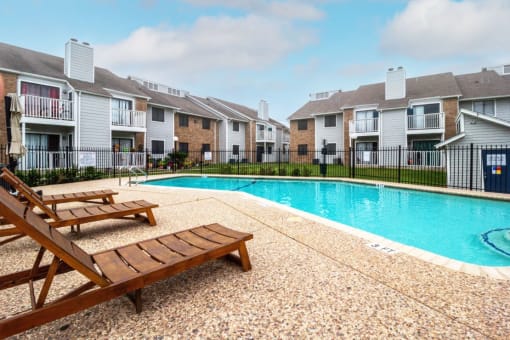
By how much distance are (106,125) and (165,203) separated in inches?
597

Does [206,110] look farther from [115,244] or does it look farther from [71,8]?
[115,244]

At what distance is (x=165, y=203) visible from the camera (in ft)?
25.2

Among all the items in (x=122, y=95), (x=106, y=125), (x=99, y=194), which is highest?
(x=122, y=95)

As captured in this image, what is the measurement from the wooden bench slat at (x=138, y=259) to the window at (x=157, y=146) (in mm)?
22340

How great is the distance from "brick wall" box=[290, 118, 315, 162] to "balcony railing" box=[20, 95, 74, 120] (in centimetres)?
2177

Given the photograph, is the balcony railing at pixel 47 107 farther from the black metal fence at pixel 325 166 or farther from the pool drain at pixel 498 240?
the pool drain at pixel 498 240

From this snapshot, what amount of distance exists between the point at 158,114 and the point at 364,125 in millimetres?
19097

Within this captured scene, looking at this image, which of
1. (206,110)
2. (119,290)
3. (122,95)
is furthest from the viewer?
(206,110)

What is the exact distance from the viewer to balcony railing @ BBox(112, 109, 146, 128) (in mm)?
20433

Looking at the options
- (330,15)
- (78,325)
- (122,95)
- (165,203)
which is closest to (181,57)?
(122,95)

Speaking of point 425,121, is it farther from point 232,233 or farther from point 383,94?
point 232,233

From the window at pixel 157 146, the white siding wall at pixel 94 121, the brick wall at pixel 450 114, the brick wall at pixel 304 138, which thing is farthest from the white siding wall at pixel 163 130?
the brick wall at pixel 450 114

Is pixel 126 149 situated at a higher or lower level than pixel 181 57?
lower

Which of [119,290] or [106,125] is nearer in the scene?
[119,290]
